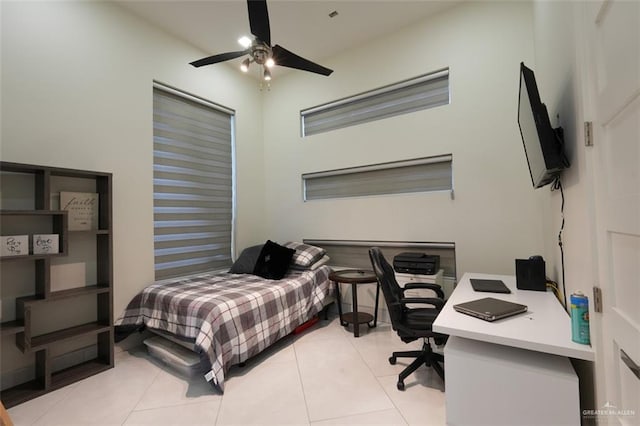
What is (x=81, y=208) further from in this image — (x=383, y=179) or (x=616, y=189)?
(x=616, y=189)

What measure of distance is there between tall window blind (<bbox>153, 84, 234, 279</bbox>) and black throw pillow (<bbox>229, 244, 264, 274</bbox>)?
32 centimetres

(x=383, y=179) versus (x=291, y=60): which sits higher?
(x=291, y=60)

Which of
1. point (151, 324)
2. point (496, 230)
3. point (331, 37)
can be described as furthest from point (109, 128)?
point (496, 230)

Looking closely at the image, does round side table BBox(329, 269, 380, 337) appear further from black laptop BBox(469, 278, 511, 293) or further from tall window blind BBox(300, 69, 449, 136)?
tall window blind BBox(300, 69, 449, 136)

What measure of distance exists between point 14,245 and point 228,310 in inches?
62.8

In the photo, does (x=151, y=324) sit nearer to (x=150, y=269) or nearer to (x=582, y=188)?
(x=150, y=269)

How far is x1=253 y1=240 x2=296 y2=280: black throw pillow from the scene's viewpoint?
3299 mm

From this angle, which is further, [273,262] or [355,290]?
[273,262]

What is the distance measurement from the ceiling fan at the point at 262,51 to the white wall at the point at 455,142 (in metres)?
1.27

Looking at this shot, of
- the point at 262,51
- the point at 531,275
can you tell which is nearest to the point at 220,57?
the point at 262,51

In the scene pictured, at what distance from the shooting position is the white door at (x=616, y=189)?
83cm

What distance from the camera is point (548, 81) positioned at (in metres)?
1.99

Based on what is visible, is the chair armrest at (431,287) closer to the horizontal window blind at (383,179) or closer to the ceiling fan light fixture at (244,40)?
the horizontal window blind at (383,179)

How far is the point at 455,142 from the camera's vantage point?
3043 mm
